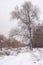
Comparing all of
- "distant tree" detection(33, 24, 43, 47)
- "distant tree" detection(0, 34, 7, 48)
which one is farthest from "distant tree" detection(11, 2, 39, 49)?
"distant tree" detection(0, 34, 7, 48)

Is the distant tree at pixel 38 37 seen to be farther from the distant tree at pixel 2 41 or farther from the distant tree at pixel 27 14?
the distant tree at pixel 2 41

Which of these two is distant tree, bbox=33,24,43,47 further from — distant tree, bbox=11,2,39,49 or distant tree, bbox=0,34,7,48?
distant tree, bbox=0,34,7,48

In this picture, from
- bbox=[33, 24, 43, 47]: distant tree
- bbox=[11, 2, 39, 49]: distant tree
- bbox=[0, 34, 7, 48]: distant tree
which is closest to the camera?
bbox=[0, 34, 7, 48]: distant tree

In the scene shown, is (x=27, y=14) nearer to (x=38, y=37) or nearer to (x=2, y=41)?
(x=38, y=37)

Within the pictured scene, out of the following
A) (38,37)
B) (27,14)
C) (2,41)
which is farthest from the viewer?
(27,14)

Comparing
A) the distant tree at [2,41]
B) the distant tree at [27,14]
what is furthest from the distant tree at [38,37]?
the distant tree at [2,41]

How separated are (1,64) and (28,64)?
24.4 inches

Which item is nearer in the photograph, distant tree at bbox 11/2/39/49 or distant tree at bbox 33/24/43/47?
distant tree at bbox 33/24/43/47

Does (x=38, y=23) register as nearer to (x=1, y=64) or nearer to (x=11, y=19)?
(x=11, y=19)

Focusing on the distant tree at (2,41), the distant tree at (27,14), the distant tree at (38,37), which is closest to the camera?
the distant tree at (2,41)

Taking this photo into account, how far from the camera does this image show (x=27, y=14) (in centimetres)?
686

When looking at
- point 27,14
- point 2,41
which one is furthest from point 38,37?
point 2,41

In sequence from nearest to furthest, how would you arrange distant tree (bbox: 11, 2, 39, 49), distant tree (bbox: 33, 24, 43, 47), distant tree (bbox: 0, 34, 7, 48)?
distant tree (bbox: 0, 34, 7, 48)
distant tree (bbox: 33, 24, 43, 47)
distant tree (bbox: 11, 2, 39, 49)

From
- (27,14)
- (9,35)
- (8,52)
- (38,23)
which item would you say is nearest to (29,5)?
(27,14)
